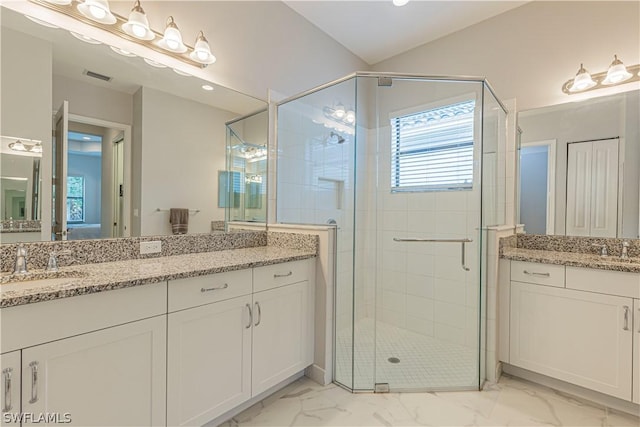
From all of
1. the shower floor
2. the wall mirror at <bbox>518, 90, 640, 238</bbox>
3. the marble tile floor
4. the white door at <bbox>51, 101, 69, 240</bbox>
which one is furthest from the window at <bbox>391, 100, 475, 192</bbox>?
the white door at <bbox>51, 101, 69, 240</bbox>

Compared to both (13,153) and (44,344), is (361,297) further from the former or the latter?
(13,153)

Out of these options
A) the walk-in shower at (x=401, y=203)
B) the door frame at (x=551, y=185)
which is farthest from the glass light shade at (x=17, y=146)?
the door frame at (x=551, y=185)

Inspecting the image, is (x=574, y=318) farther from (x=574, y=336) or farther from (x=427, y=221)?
(x=427, y=221)

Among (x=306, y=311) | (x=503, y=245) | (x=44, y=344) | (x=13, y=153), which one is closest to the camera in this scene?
(x=44, y=344)

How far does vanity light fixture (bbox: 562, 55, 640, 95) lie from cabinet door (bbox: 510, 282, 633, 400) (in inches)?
57.7

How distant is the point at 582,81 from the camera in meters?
2.14

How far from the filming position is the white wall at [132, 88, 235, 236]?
5.74 feet

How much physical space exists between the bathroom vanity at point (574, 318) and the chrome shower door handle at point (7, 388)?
255 centimetres

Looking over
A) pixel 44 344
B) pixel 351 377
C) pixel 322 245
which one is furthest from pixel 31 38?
pixel 351 377

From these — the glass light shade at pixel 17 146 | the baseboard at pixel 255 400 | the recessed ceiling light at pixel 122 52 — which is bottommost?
the baseboard at pixel 255 400

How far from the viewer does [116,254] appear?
1.60 m

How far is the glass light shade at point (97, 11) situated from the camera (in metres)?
1.47

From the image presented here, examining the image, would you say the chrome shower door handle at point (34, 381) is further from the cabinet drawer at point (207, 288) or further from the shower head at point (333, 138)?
the shower head at point (333, 138)

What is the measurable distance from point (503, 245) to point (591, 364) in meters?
0.83
